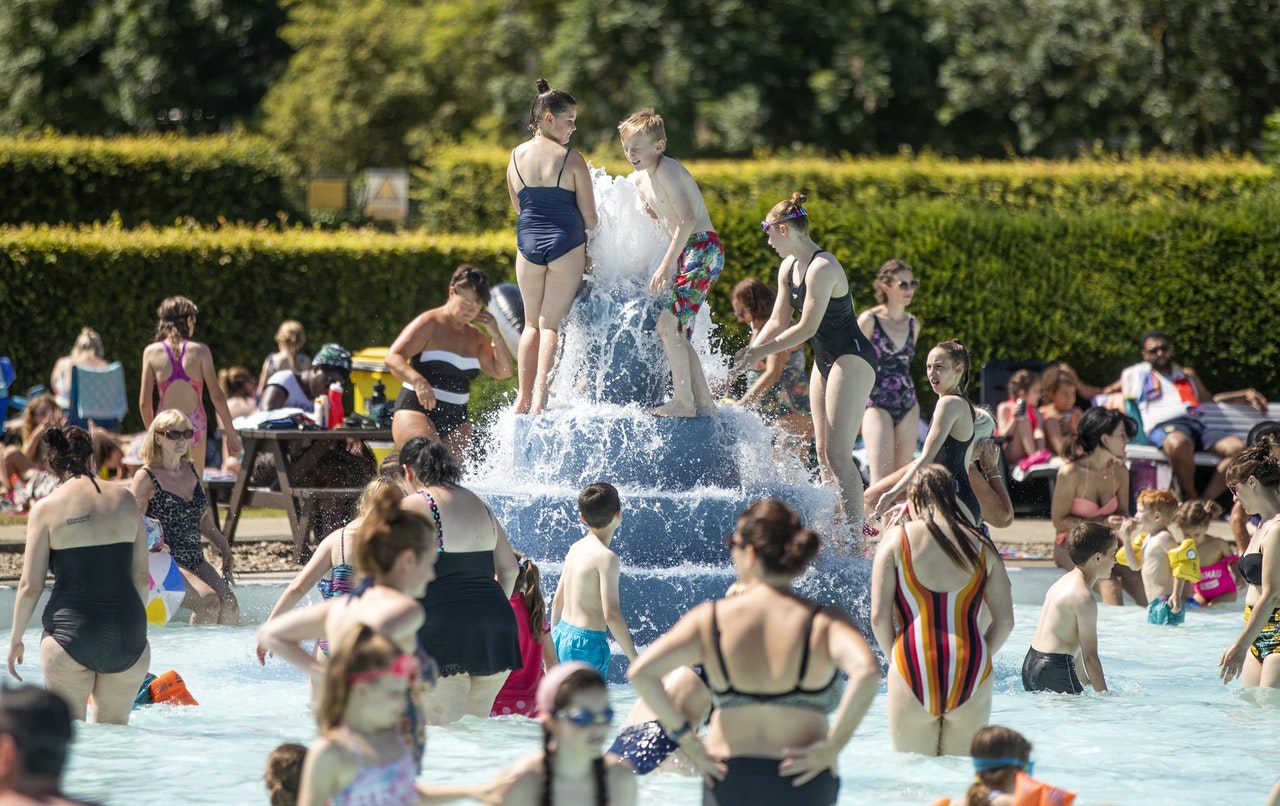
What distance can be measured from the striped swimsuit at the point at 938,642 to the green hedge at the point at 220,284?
10.0m

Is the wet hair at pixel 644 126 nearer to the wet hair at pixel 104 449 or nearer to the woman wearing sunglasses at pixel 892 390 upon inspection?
the woman wearing sunglasses at pixel 892 390

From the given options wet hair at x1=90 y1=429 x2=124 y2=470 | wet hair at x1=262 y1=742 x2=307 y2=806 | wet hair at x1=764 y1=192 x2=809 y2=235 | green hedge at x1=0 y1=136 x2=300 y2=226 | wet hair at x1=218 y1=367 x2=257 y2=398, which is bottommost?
wet hair at x1=262 y1=742 x2=307 y2=806

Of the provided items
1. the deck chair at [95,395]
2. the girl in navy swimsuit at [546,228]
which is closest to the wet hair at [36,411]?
the deck chair at [95,395]

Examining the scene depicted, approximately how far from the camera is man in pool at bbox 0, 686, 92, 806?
3.11 meters

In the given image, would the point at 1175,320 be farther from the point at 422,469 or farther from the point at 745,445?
the point at 422,469

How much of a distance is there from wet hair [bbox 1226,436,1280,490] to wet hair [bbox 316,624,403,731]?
14.5 feet

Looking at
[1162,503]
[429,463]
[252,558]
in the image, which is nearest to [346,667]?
[429,463]

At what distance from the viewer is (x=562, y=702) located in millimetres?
3520

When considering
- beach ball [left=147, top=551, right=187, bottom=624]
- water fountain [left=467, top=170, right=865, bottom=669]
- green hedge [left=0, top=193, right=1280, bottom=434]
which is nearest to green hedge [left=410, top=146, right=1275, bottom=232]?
green hedge [left=0, top=193, right=1280, bottom=434]

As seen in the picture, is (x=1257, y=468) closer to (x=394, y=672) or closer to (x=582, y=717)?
(x=582, y=717)

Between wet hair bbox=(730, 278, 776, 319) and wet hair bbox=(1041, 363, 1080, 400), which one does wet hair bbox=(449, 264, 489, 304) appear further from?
wet hair bbox=(1041, 363, 1080, 400)

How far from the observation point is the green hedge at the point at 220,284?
46.6 ft

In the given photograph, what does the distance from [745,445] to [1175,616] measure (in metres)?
2.96

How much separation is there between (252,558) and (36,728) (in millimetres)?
7399
